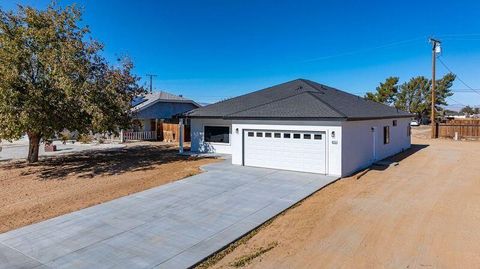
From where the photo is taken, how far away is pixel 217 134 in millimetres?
21031

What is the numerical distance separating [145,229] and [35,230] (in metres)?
2.59

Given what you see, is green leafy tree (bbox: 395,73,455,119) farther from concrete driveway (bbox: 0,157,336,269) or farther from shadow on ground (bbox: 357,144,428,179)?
concrete driveway (bbox: 0,157,336,269)

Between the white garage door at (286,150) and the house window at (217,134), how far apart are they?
195 inches

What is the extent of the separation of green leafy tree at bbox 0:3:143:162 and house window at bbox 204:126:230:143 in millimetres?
5584

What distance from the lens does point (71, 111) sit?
15805 millimetres

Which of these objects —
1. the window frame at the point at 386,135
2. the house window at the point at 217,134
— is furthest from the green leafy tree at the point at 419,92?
the house window at the point at 217,134

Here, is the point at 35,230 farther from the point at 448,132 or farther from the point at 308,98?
the point at 448,132

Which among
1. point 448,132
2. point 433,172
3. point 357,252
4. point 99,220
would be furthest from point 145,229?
point 448,132

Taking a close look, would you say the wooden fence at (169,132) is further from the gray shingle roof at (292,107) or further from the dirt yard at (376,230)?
the dirt yard at (376,230)

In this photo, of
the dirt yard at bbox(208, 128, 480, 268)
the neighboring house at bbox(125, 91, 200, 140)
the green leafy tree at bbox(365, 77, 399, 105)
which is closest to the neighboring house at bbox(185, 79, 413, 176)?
the dirt yard at bbox(208, 128, 480, 268)

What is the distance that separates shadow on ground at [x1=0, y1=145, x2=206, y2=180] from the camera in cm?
1538

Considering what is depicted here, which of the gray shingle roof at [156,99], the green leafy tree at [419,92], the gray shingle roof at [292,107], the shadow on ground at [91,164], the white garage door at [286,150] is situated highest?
the green leafy tree at [419,92]

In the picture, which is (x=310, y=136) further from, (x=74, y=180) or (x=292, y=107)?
(x=74, y=180)

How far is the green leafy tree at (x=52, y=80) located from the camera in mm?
14406
